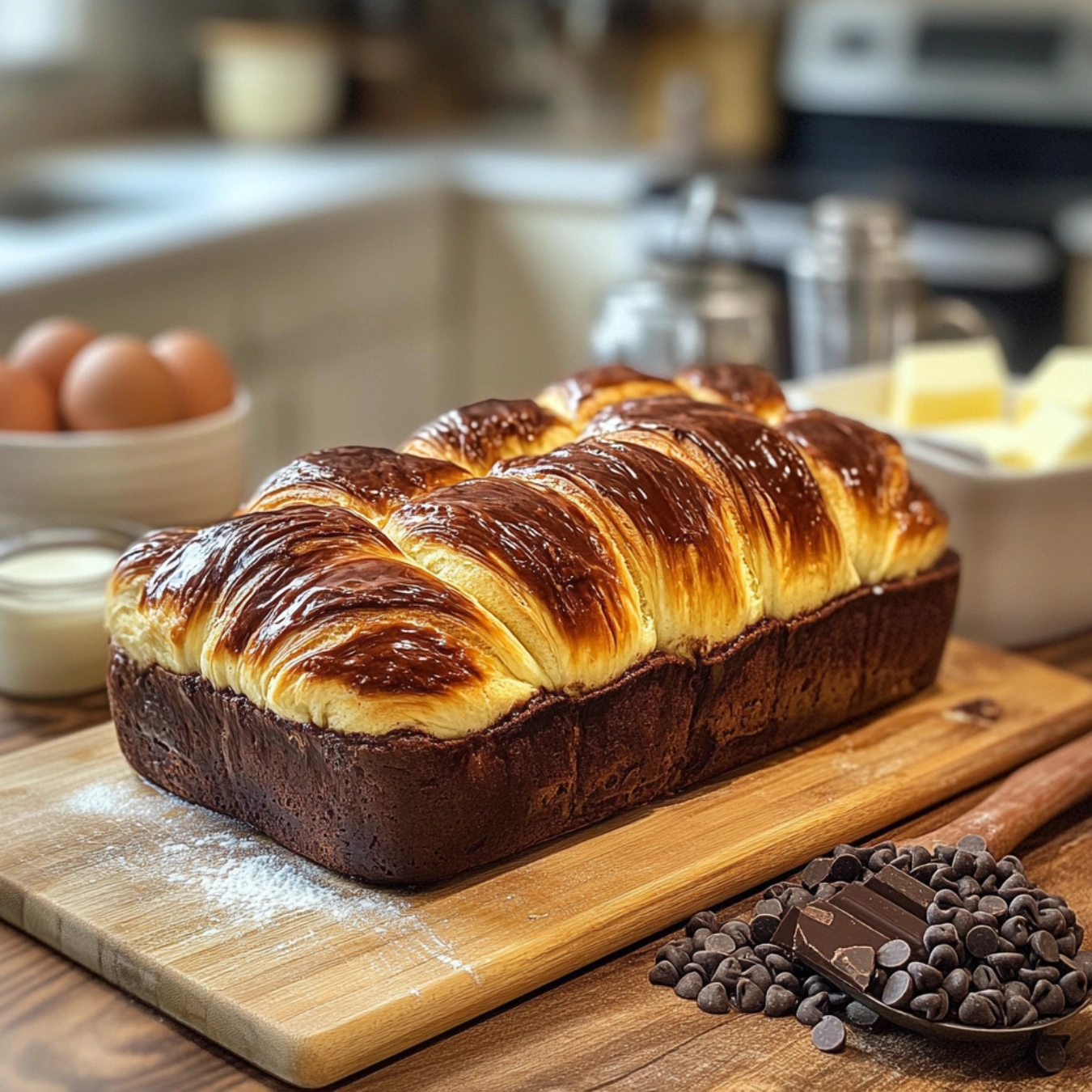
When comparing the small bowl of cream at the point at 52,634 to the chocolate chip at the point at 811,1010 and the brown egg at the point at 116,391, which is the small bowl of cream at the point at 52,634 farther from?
the chocolate chip at the point at 811,1010

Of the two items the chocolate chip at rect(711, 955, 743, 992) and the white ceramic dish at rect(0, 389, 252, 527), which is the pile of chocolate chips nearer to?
the chocolate chip at rect(711, 955, 743, 992)

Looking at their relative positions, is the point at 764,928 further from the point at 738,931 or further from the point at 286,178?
the point at 286,178

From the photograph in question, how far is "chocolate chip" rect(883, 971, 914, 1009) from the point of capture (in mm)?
875

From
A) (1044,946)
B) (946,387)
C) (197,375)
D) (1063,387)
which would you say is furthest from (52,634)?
(1063,387)

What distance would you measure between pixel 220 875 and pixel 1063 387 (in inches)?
40.7

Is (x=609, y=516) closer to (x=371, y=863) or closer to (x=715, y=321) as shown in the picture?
(x=371, y=863)

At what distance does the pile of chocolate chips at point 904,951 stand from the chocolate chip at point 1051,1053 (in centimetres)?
2

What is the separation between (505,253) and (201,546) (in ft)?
9.99

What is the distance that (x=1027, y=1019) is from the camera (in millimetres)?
869

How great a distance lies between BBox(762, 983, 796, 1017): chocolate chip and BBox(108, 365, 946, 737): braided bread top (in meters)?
0.25

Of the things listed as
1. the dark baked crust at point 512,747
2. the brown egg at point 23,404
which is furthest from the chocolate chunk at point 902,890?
the brown egg at point 23,404

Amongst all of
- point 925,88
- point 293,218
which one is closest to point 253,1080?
point 293,218

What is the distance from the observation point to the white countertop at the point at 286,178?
11.7 feet

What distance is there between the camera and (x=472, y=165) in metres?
3.99
